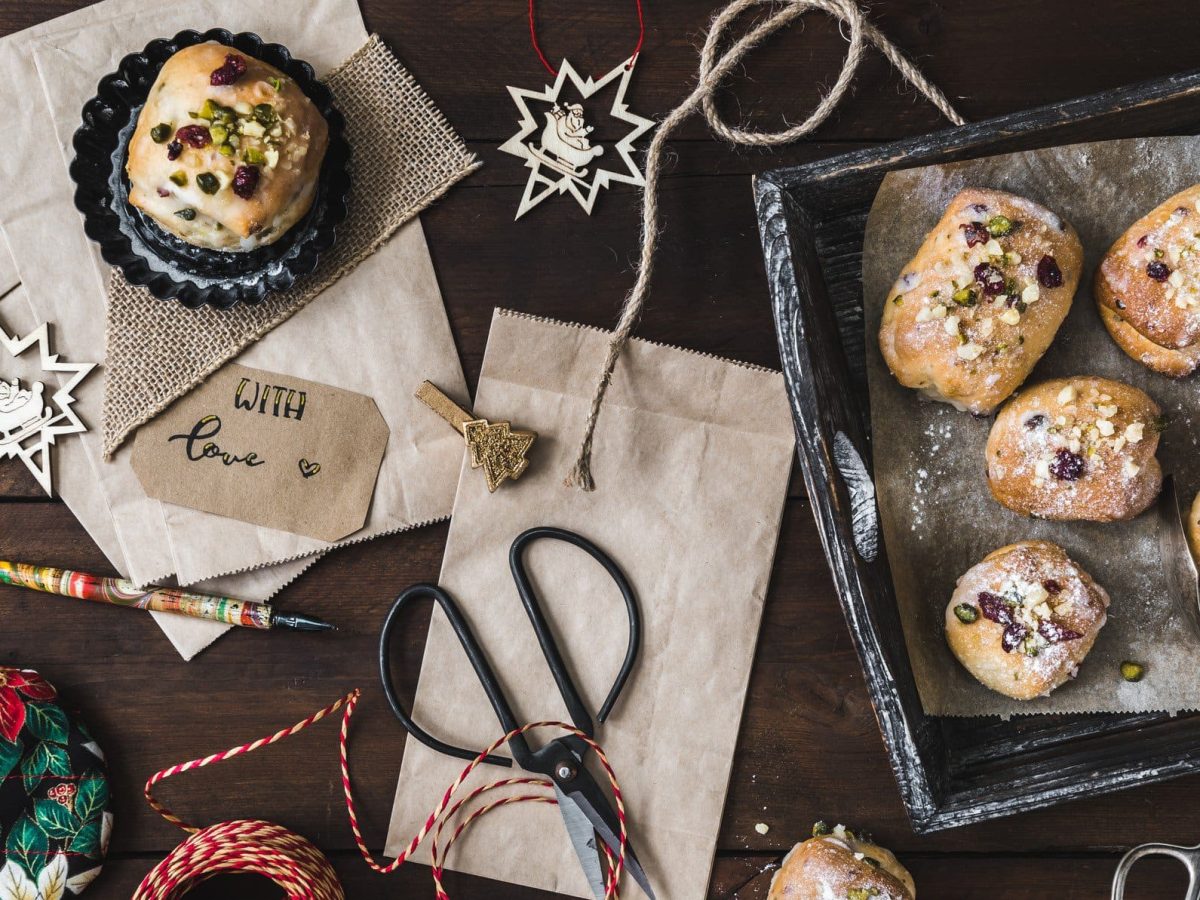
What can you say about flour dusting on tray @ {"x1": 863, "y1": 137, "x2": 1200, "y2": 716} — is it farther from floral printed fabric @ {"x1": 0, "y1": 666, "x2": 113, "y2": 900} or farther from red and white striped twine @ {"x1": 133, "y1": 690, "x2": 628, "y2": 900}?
floral printed fabric @ {"x1": 0, "y1": 666, "x2": 113, "y2": 900}

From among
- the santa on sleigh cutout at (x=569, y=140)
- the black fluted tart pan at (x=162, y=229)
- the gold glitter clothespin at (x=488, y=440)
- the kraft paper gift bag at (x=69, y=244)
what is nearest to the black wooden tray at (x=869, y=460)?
the santa on sleigh cutout at (x=569, y=140)

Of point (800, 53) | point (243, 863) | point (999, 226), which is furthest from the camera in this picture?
point (800, 53)

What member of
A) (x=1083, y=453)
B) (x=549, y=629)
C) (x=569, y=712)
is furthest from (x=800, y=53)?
(x=569, y=712)

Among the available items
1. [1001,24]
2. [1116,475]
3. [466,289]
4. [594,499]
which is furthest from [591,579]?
[1001,24]

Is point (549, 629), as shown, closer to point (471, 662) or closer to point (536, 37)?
point (471, 662)

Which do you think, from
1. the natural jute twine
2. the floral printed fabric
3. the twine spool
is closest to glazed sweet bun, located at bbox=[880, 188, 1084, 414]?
the natural jute twine

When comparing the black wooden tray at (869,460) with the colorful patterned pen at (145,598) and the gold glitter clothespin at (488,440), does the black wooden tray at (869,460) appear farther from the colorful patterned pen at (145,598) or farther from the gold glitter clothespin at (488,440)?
the colorful patterned pen at (145,598)
